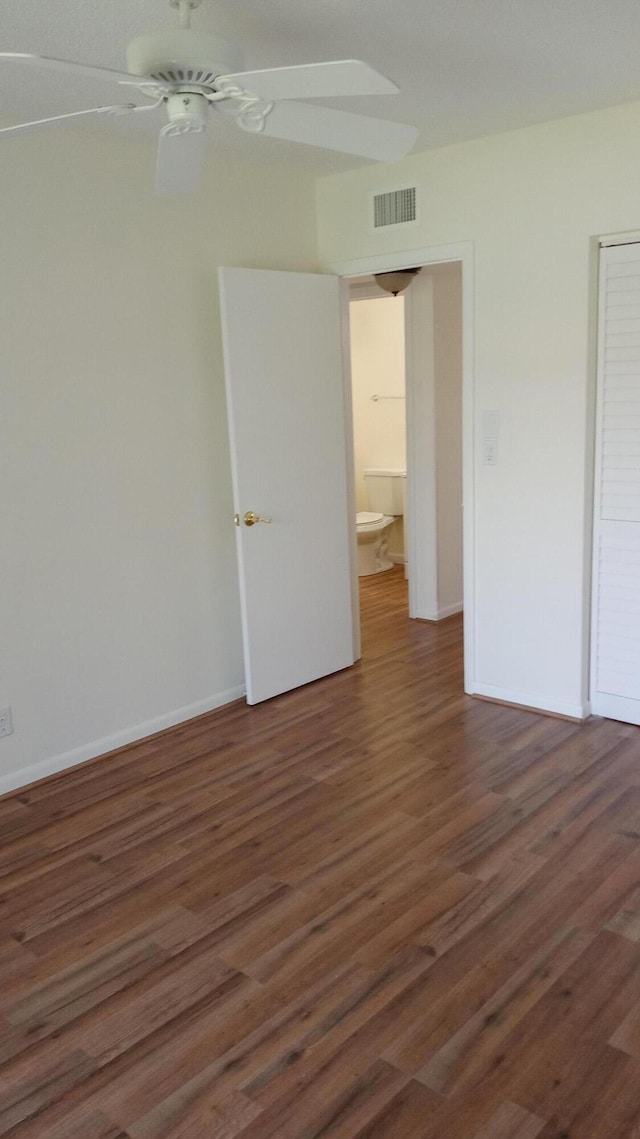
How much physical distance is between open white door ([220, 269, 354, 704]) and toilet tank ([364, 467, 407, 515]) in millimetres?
2432

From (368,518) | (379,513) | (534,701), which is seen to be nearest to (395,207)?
(534,701)

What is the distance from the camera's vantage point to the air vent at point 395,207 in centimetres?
380

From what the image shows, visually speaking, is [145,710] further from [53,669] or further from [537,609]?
[537,609]

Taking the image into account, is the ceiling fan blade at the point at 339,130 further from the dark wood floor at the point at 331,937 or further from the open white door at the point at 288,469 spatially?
the dark wood floor at the point at 331,937

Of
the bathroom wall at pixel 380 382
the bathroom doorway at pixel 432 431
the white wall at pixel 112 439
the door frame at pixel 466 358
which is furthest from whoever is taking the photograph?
the bathroom wall at pixel 380 382

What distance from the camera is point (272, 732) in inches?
147

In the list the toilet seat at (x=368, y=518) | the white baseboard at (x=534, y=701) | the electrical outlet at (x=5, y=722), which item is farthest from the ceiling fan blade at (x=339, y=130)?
the toilet seat at (x=368, y=518)

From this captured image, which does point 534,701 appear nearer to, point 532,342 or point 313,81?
point 532,342

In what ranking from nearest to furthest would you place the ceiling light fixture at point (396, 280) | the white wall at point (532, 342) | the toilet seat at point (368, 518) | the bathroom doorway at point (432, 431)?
1. the white wall at point (532, 342)
2. the ceiling light fixture at point (396, 280)
3. the bathroom doorway at point (432, 431)
4. the toilet seat at point (368, 518)

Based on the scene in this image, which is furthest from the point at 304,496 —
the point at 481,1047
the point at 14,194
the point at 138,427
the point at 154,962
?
the point at 481,1047

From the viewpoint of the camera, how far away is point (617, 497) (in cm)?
346

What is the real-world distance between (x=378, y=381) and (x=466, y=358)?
10.9 ft

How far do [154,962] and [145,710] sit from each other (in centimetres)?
155

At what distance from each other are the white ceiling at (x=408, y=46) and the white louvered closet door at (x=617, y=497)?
712mm
